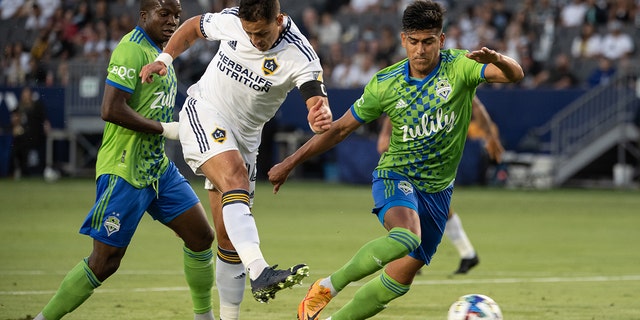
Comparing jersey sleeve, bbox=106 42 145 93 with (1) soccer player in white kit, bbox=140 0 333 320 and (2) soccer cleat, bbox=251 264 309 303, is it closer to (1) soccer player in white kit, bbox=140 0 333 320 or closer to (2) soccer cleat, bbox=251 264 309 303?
(1) soccer player in white kit, bbox=140 0 333 320

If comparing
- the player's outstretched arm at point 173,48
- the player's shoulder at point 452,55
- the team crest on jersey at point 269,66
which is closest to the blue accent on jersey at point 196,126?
the player's outstretched arm at point 173,48

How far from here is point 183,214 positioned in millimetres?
8492

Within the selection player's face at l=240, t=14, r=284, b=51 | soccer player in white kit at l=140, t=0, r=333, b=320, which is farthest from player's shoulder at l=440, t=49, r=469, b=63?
player's face at l=240, t=14, r=284, b=51

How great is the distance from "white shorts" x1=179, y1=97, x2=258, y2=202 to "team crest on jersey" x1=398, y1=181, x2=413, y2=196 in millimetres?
1070

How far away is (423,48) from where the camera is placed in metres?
8.26

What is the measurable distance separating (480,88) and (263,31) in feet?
68.4

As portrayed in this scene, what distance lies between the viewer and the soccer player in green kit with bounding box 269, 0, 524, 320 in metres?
8.11

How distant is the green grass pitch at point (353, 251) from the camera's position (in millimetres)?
10320

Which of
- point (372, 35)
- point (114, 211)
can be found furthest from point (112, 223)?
point (372, 35)

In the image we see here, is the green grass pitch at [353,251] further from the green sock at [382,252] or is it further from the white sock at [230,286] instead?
the green sock at [382,252]

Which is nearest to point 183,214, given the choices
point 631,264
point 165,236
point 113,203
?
point 113,203

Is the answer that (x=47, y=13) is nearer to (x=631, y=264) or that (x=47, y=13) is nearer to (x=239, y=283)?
(x=631, y=264)

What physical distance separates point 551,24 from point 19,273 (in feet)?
64.8

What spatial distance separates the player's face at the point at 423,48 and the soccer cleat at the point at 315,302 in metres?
1.69
